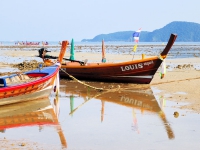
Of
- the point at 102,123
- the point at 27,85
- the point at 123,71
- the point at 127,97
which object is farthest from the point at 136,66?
the point at 102,123

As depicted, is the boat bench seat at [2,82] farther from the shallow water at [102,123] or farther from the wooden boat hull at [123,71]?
the wooden boat hull at [123,71]

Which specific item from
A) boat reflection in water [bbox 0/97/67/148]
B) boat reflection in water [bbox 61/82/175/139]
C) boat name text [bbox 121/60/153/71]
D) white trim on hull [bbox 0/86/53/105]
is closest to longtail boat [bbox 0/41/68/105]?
white trim on hull [bbox 0/86/53/105]

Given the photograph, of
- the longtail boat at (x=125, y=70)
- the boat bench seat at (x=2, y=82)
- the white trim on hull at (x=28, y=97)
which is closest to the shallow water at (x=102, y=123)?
the white trim on hull at (x=28, y=97)

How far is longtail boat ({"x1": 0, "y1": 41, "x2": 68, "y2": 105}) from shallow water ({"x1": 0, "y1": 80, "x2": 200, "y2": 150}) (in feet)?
0.86

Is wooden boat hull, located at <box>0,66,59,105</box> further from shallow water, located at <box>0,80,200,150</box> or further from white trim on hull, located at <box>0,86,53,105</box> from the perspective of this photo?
shallow water, located at <box>0,80,200,150</box>

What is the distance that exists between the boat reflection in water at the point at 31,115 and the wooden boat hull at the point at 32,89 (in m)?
0.20

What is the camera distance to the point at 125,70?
59.9 ft

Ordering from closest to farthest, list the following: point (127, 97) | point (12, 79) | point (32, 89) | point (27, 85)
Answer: point (27, 85) < point (32, 89) < point (12, 79) < point (127, 97)

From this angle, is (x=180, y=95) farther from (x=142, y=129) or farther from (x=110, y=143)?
(x=110, y=143)

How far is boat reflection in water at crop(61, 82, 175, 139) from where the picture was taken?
12030 millimetres

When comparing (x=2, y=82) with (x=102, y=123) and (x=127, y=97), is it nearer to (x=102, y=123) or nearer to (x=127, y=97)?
(x=102, y=123)

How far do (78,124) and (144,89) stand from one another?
699 centimetres

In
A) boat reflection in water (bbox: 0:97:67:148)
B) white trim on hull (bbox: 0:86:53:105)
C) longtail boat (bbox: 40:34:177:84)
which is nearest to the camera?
boat reflection in water (bbox: 0:97:67:148)

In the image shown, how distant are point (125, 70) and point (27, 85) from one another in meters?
6.44
